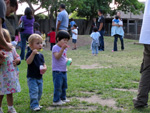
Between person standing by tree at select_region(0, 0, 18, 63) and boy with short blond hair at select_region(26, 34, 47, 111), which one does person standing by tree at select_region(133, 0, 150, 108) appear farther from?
person standing by tree at select_region(0, 0, 18, 63)

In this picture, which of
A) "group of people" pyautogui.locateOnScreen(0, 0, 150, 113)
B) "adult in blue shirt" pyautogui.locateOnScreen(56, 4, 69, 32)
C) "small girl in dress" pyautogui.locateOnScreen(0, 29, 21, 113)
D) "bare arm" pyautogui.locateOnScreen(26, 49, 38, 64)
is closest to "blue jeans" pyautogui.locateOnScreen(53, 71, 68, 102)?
"group of people" pyautogui.locateOnScreen(0, 0, 150, 113)

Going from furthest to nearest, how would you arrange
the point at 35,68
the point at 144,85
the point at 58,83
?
the point at 58,83, the point at 35,68, the point at 144,85

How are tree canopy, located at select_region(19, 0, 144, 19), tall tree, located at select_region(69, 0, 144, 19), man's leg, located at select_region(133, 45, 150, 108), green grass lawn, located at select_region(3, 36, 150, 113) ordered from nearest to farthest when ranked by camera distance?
1. man's leg, located at select_region(133, 45, 150, 108)
2. green grass lawn, located at select_region(3, 36, 150, 113)
3. tree canopy, located at select_region(19, 0, 144, 19)
4. tall tree, located at select_region(69, 0, 144, 19)

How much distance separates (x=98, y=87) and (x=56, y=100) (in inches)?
52.1

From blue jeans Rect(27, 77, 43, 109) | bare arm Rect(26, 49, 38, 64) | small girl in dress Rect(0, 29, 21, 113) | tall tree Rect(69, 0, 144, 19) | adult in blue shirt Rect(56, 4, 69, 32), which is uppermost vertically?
tall tree Rect(69, 0, 144, 19)

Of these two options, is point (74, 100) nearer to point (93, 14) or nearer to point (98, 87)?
point (98, 87)

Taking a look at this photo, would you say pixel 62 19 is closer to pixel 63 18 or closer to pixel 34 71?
pixel 63 18

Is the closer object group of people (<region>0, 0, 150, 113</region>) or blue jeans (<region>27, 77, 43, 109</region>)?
group of people (<region>0, 0, 150, 113</region>)

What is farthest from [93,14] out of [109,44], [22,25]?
[22,25]

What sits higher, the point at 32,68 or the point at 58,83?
the point at 32,68

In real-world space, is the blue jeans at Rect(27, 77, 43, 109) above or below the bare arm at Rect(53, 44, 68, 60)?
below

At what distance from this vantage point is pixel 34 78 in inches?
154

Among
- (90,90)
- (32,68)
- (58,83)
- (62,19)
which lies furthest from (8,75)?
(62,19)

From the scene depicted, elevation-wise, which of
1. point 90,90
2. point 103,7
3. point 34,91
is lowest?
point 90,90
